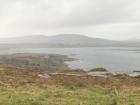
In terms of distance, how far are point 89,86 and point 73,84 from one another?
1.39 metres

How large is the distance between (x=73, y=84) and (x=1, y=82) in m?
6.09

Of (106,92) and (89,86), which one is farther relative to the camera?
(89,86)

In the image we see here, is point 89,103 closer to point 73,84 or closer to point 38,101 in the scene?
point 38,101

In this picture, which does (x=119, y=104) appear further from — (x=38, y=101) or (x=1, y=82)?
(x=1, y=82)

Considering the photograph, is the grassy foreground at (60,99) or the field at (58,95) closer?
the grassy foreground at (60,99)

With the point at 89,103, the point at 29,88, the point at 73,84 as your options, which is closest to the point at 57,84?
the point at 73,84

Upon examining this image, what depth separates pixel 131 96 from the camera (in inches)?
876

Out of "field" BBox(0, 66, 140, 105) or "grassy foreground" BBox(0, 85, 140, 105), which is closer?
"grassy foreground" BBox(0, 85, 140, 105)

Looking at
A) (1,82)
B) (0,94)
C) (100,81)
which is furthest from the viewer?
(100,81)

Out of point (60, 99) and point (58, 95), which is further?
point (58, 95)

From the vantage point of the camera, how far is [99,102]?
19.1 meters

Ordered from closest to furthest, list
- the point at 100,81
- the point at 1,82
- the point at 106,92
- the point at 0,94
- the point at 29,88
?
the point at 0,94
the point at 106,92
the point at 29,88
the point at 1,82
the point at 100,81

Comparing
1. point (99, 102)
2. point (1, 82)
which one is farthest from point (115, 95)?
point (1, 82)

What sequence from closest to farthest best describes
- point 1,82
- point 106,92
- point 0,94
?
1. point 0,94
2. point 106,92
3. point 1,82
